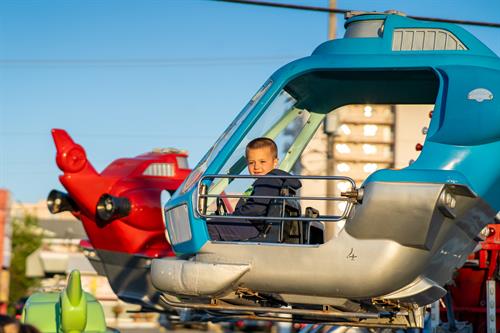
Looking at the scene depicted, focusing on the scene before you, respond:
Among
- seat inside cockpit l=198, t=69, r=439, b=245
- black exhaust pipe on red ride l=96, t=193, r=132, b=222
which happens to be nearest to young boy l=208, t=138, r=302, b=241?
seat inside cockpit l=198, t=69, r=439, b=245

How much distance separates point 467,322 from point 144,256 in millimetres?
5919

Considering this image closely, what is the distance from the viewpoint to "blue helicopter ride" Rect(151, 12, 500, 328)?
6387mm

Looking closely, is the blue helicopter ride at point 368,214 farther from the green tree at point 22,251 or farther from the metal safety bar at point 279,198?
the green tree at point 22,251

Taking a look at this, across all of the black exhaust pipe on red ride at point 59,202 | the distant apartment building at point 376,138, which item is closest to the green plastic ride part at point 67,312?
the black exhaust pipe on red ride at point 59,202

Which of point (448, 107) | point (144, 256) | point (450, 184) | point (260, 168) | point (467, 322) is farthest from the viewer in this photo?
point (144, 256)

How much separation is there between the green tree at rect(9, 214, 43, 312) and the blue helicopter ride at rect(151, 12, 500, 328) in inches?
1329

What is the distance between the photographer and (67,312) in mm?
8047

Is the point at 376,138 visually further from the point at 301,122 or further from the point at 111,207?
the point at 301,122

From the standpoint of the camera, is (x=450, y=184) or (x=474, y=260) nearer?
(x=450, y=184)

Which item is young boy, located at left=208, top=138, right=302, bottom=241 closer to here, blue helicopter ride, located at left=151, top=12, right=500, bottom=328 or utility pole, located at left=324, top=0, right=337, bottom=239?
blue helicopter ride, located at left=151, top=12, right=500, bottom=328

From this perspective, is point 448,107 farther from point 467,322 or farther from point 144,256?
point 144,256

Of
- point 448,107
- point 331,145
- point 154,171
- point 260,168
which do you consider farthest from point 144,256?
point 448,107

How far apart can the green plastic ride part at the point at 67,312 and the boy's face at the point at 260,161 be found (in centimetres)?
161

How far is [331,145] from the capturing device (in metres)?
18.8
